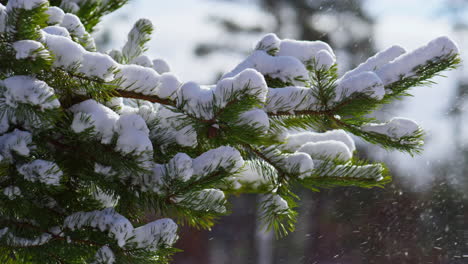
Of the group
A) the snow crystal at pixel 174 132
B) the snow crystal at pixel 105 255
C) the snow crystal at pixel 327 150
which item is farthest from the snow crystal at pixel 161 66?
the snow crystal at pixel 105 255

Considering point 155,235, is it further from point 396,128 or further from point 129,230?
point 396,128

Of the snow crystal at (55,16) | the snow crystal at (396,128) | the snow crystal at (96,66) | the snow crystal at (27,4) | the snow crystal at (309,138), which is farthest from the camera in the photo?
the snow crystal at (309,138)

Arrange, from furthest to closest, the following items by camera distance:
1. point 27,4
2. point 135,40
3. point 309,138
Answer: point 135,40 < point 309,138 < point 27,4

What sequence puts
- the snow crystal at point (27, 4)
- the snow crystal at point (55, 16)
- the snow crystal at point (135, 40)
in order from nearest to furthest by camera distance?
the snow crystal at point (27, 4) → the snow crystal at point (55, 16) → the snow crystal at point (135, 40)

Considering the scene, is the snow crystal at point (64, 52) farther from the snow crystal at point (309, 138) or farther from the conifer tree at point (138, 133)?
the snow crystal at point (309, 138)

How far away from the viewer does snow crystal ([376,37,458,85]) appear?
3.36 ft

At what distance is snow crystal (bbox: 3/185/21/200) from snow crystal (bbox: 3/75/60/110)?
20cm

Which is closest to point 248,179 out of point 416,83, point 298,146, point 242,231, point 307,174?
point 298,146

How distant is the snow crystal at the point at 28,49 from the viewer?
904mm

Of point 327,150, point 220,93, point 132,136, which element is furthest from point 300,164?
point 132,136

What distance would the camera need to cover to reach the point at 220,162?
39.9 inches

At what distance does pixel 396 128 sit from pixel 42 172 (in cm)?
84

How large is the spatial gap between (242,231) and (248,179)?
33.3ft

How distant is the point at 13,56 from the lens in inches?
37.4
